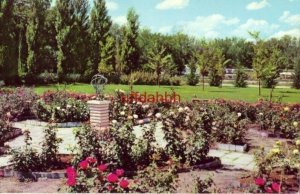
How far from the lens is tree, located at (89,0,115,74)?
121ft

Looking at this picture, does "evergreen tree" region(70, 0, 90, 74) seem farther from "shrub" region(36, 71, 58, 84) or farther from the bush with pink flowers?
the bush with pink flowers

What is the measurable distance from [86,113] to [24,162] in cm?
692

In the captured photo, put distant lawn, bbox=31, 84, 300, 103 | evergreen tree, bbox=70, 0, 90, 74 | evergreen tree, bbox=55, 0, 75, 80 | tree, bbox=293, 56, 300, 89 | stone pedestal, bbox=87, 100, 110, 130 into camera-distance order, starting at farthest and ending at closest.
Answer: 1. evergreen tree, bbox=70, 0, 90, 74
2. evergreen tree, bbox=55, 0, 75, 80
3. tree, bbox=293, 56, 300, 89
4. distant lawn, bbox=31, 84, 300, 103
5. stone pedestal, bbox=87, 100, 110, 130

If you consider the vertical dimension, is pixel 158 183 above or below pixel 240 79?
below

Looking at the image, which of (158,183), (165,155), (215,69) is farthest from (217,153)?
(215,69)

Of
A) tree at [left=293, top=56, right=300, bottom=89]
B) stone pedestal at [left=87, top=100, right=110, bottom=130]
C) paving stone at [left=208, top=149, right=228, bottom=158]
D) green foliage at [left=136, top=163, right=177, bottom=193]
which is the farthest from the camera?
tree at [left=293, top=56, right=300, bottom=89]

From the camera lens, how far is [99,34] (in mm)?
37781

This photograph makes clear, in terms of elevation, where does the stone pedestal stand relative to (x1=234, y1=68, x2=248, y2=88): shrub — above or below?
below

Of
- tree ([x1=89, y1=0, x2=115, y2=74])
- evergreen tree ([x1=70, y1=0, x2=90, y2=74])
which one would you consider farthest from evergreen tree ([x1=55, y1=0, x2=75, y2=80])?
tree ([x1=89, y1=0, x2=115, y2=74])

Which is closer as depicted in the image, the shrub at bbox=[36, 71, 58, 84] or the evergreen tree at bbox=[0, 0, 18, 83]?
the evergreen tree at bbox=[0, 0, 18, 83]

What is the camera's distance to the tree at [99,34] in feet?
121

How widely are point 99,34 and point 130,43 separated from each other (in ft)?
9.83

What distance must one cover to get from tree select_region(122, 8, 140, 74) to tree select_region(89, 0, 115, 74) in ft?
4.27

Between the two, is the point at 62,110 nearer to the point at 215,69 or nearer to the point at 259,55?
the point at 259,55
